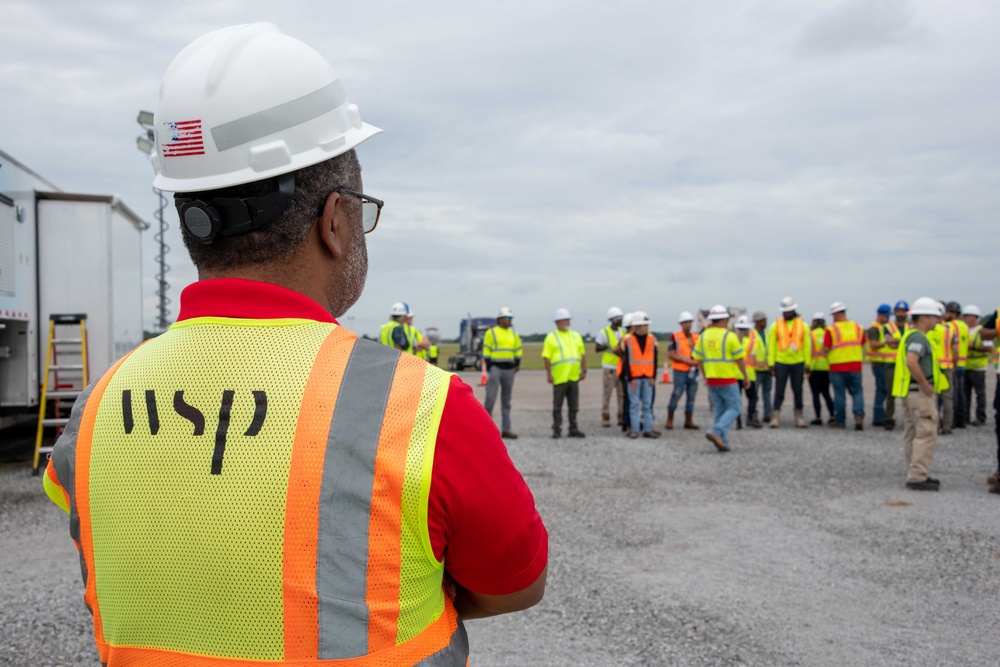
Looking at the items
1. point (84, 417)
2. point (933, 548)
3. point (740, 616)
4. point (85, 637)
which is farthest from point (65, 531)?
point (933, 548)

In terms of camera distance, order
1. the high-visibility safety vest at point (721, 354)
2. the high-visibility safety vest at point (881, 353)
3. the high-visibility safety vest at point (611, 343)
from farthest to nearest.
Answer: the high-visibility safety vest at point (611, 343)
the high-visibility safety vest at point (881, 353)
the high-visibility safety vest at point (721, 354)

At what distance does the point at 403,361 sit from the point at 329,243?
302mm

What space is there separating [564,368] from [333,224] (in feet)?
37.4

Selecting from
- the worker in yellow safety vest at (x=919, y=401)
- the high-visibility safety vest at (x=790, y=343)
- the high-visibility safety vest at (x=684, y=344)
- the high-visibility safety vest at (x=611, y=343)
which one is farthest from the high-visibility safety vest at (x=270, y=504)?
the high-visibility safety vest at (x=790, y=343)

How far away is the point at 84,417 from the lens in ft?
4.77

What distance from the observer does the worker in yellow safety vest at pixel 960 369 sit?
13.6 m

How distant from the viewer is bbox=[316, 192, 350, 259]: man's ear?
1.50m

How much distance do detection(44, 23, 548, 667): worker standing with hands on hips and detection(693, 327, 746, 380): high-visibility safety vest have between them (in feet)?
34.4

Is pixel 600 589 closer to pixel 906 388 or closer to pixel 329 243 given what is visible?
pixel 329 243

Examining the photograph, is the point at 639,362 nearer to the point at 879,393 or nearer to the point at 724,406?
the point at 724,406

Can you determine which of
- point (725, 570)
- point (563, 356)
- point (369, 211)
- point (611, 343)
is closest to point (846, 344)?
point (611, 343)

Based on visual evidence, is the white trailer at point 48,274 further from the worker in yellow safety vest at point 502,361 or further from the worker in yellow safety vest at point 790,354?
the worker in yellow safety vest at point 790,354

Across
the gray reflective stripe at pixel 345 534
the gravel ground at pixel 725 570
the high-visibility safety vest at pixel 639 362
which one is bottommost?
the gravel ground at pixel 725 570

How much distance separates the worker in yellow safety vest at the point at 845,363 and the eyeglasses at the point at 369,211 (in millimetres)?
13275
